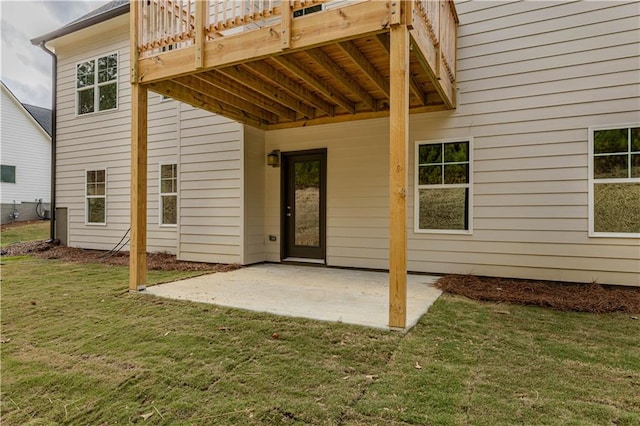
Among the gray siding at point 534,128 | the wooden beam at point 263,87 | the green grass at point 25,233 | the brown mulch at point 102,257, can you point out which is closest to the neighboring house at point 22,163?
→ the green grass at point 25,233

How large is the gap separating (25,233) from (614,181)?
52.1ft

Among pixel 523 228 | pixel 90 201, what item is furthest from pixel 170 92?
pixel 90 201

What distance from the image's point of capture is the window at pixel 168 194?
24.3ft

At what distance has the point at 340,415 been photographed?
1805 mm

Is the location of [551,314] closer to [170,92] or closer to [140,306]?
[140,306]

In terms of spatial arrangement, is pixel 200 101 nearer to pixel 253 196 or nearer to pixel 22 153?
pixel 253 196

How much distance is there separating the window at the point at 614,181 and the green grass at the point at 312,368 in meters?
1.53

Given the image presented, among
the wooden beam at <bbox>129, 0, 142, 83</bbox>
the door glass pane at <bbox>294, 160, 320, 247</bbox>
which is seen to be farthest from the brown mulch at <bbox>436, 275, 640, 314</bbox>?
the wooden beam at <bbox>129, 0, 142, 83</bbox>

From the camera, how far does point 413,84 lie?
4590mm

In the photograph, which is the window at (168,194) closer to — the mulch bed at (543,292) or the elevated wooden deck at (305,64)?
the mulch bed at (543,292)

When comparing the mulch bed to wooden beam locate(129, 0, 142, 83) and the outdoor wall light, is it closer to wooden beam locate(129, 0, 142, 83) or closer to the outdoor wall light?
the outdoor wall light

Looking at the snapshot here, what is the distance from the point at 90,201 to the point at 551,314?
32.3ft

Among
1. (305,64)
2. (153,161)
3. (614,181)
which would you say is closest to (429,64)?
(305,64)

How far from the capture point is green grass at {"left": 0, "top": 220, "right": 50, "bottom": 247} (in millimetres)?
10681
